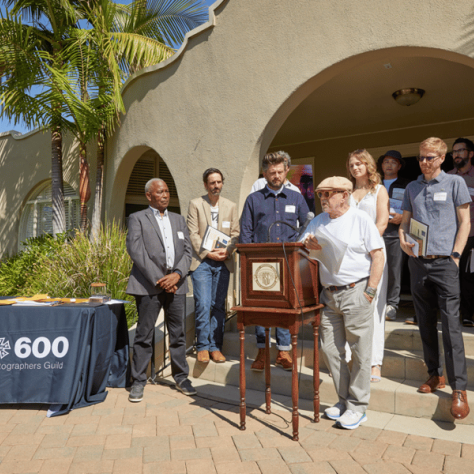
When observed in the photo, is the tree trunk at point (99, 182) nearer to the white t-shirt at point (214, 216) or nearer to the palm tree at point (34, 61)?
the palm tree at point (34, 61)

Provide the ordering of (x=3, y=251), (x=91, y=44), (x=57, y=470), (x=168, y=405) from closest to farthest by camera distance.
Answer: (x=57, y=470)
(x=168, y=405)
(x=91, y=44)
(x=3, y=251)

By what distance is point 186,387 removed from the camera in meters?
4.54

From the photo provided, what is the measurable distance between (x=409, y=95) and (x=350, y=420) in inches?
210

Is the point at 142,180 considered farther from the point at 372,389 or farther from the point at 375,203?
the point at 372,389

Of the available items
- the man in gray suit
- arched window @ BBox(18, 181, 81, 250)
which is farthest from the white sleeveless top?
arched window @ BBox(18, 181, 81, 250)

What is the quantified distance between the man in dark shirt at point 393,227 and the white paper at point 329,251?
1.63 m

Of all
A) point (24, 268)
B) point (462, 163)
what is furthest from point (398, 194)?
point (24, 268)

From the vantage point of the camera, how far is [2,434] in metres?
3.62

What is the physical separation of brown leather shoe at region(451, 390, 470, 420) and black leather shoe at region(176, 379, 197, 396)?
2.32 m

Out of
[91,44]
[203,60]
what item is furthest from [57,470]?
[91,44]

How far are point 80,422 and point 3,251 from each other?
11203 mm

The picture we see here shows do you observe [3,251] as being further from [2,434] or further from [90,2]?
[2,434]

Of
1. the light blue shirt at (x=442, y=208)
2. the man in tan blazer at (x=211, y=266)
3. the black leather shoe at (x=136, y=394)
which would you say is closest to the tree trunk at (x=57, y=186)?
the man in tan blazer at (x=211, y=266)

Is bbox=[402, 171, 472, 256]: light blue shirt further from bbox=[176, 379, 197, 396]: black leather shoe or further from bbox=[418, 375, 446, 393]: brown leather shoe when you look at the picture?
bbox=[176, 379, 197, 396]: black leather shoe
